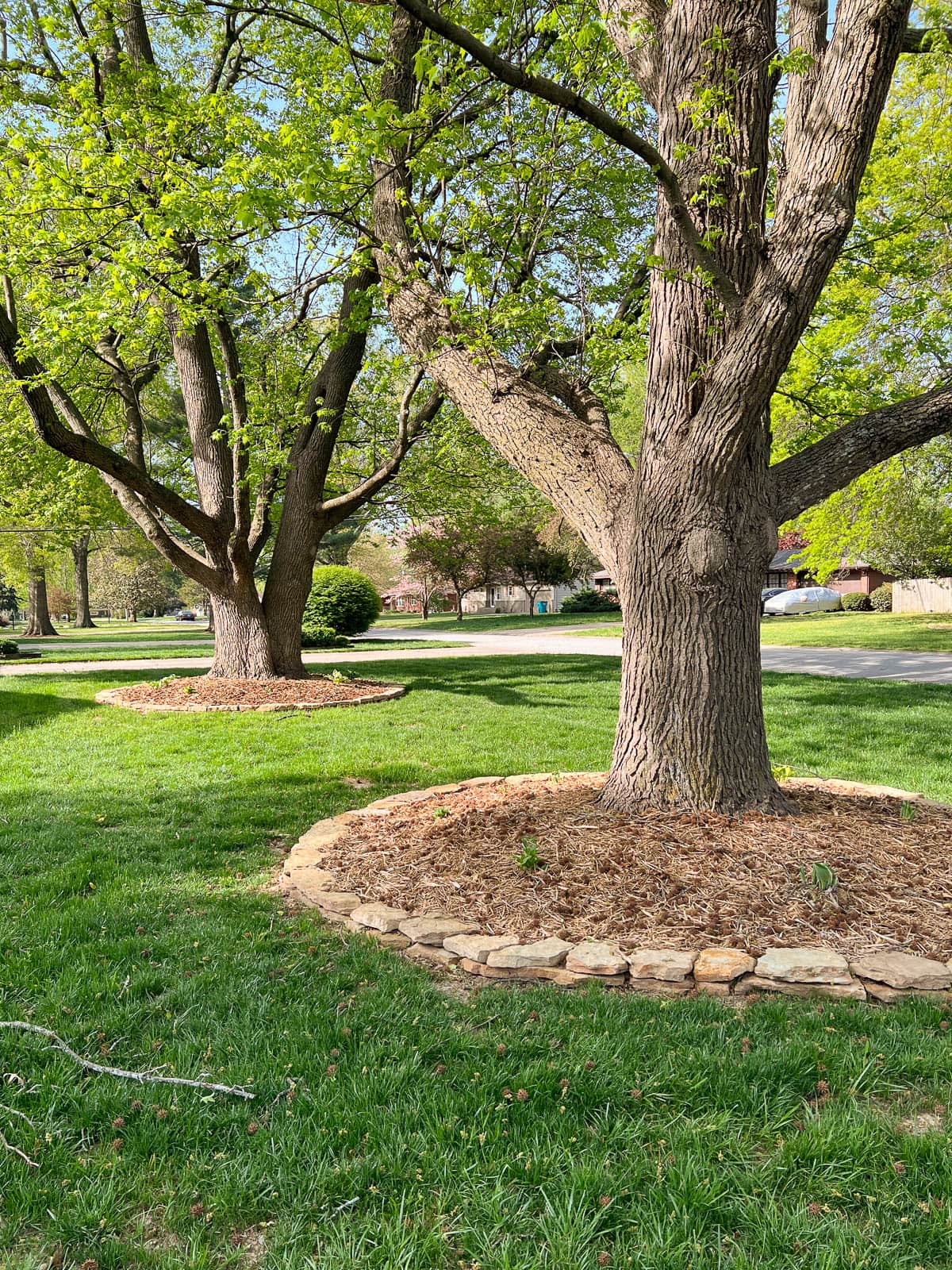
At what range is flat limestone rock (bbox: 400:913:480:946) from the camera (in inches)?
124

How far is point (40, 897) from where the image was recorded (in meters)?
3.59

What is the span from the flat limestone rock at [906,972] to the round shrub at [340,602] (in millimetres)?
18497

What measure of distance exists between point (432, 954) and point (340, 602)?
729 inches

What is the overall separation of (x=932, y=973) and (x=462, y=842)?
212 cm

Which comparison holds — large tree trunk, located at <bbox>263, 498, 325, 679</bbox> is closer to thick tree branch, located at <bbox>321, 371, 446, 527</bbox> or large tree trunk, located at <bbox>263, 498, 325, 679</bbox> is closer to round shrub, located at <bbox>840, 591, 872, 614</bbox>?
thick tree branch, located at <bbox>321, 371, 446, 527</bbox>

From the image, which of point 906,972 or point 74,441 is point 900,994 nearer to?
point 906,972

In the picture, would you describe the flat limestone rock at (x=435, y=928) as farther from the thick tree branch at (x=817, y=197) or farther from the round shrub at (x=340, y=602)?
the round shrub at (x=340, y=602)

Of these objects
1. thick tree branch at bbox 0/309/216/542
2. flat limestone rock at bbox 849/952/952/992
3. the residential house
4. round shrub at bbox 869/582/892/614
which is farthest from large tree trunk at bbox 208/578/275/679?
the residential house

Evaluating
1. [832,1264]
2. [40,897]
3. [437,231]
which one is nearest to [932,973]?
[832,1264]

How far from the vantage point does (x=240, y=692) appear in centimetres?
970

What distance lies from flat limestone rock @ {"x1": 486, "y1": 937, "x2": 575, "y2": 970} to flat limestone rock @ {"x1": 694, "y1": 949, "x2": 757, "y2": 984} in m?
0.48

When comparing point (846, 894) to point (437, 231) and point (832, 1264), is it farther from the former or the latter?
point (437, 231)

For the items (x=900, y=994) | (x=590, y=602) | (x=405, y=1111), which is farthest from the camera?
(x=590, y=602)

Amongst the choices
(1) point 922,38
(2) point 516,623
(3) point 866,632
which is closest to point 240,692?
(1) point 922,38
